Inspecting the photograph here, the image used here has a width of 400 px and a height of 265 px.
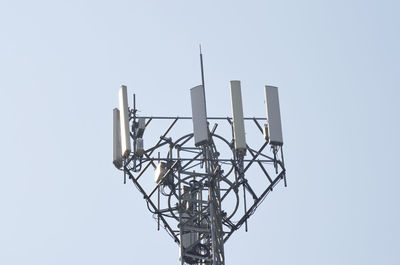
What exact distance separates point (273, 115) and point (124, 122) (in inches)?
176

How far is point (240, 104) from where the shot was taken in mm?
29641

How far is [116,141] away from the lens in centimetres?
3002

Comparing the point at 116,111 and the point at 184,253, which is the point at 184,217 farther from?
the point at 116,111

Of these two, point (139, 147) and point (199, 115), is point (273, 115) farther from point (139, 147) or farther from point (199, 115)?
point (139, 147)

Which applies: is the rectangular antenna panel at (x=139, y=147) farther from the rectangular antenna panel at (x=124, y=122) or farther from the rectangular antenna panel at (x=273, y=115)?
the rectangular antenna panel at (x=273, y=115)

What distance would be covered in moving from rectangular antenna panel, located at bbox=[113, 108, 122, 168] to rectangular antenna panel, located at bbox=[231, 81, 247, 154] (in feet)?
11.3

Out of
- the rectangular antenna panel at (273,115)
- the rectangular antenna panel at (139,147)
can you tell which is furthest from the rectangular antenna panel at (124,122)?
the rectangular antenna panel at (273,115)

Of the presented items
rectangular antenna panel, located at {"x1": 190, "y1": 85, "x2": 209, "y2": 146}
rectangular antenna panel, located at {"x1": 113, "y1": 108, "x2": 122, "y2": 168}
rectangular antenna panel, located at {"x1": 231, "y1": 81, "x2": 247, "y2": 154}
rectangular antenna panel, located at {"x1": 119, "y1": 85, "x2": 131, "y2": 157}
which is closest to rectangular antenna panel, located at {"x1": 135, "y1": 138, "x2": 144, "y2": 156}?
rectangular antenna panel, located at {"x1": 119, "y1": 85, "x2": 131, "y2": 157}

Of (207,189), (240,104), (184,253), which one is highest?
(240,104)

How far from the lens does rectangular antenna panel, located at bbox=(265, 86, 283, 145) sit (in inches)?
1167

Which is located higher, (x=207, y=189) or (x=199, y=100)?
(x=199, y=100)

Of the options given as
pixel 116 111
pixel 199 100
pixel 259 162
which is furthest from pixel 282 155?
pixel 116 111

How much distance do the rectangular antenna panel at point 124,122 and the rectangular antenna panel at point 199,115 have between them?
2.04 metres

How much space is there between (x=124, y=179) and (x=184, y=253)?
8.90 ft
